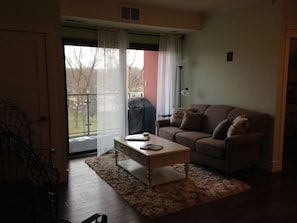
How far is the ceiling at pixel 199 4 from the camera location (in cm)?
433

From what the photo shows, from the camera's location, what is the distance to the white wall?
13.1 feet

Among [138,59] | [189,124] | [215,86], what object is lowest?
[189,124]

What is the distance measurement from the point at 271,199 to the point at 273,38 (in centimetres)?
235

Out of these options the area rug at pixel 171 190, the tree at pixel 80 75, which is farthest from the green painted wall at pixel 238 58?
the tree at pixel 80 75

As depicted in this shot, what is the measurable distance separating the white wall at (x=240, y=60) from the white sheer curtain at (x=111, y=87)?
159cm

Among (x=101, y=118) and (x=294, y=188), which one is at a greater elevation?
(x=101, y=118)

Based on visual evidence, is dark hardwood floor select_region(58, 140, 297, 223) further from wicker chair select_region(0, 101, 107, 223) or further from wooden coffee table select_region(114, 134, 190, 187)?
wooden coffee table select_region(114, 134, 190, 187)

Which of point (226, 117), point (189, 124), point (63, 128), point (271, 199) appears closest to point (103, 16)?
point (63, 128)

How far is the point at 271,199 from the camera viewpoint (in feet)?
10.3

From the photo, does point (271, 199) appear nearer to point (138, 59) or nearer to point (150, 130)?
point (150, 130)

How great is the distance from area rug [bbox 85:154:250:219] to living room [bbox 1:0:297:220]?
0.82 metres

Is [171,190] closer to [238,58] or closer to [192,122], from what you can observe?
[192,122]

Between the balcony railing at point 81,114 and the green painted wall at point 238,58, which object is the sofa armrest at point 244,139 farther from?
the balcony railing at point 81,114

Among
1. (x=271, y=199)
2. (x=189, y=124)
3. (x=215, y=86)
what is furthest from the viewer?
(x=215, y=86)
